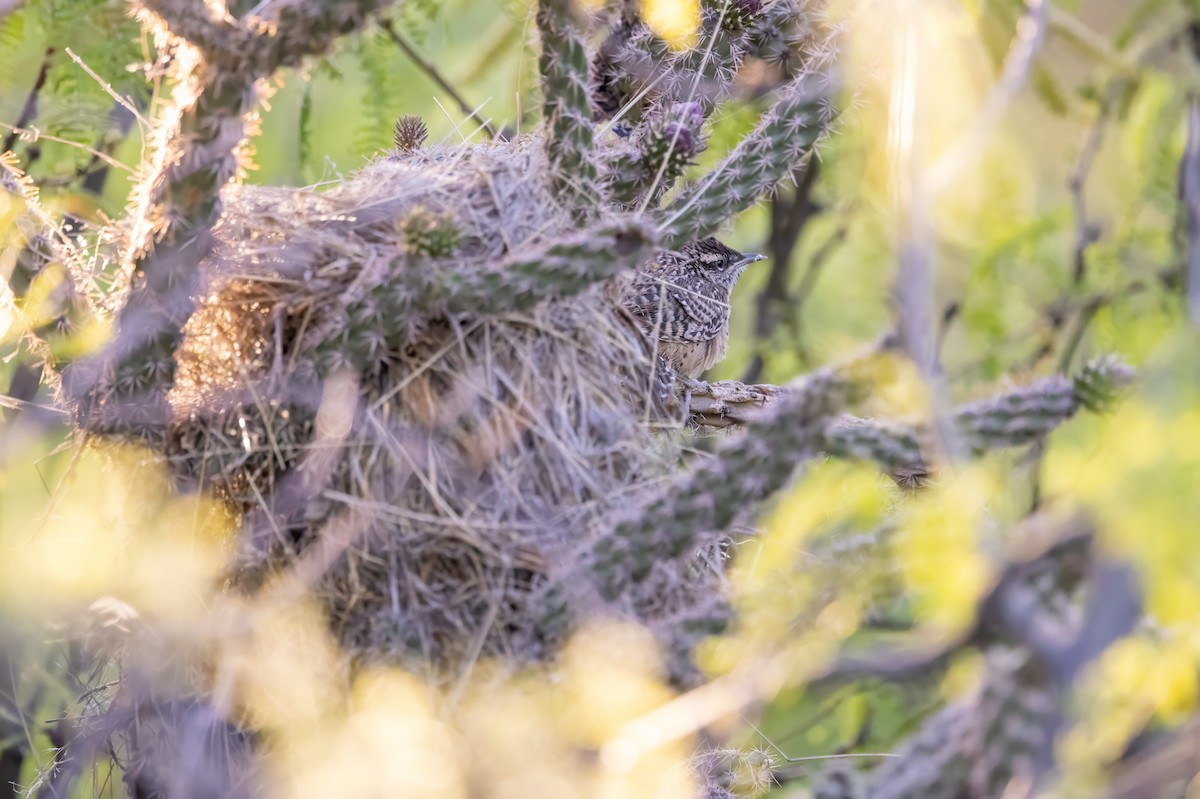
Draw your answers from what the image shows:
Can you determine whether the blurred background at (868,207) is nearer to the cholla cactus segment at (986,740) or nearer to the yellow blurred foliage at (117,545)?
the yellow blurred foliage at (117,545)

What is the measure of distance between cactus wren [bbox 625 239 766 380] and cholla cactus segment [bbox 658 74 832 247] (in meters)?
0.25

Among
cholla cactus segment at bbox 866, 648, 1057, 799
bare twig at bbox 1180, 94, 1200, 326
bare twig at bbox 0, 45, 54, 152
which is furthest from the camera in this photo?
bare twig at bbox 0, 45, 54, 152

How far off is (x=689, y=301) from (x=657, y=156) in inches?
24.8

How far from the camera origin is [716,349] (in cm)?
298

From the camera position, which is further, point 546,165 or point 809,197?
point 809,197

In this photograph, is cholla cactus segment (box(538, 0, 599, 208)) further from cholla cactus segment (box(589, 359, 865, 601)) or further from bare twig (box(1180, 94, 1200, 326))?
bare twig (box(1180, 94, 1200, 326))

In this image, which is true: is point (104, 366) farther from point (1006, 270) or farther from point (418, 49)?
point (1006, 270)

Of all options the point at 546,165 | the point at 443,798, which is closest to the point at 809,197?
the point at 546,165

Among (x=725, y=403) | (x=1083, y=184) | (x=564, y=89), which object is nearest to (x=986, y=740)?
(x=564, y=89)

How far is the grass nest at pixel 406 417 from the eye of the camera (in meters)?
1.74

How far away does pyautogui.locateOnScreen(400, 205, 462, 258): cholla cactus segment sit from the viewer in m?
1.72

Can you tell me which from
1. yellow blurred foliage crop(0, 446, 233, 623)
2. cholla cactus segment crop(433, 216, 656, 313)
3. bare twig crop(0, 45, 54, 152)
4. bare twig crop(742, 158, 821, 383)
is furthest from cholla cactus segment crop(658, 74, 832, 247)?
bare twig crop(742, 158, 821, 383)

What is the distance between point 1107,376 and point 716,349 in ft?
4.16

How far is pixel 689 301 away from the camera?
9.05ft
